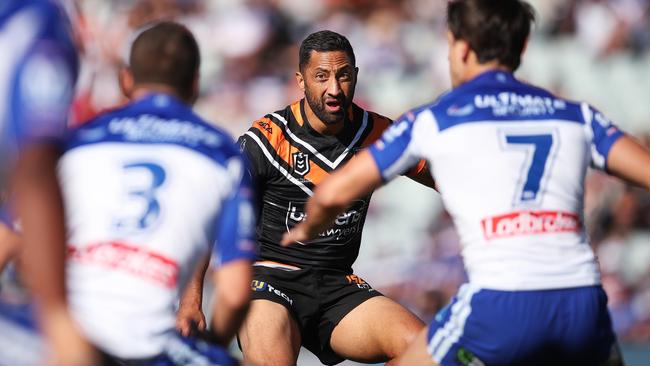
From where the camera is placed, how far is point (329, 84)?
22.2ft

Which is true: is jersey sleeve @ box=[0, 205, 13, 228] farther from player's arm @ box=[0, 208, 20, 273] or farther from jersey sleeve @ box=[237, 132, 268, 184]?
jersey sleeve @ box=[237, 132, 268, 184]

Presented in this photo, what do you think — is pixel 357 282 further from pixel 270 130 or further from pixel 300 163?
pixel 270 130

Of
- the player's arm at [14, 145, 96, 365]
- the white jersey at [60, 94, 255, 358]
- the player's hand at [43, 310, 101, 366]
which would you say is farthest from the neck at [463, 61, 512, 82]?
the player's hand at [43, 310, 101, 366]

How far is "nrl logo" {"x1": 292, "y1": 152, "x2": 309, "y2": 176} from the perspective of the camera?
6.73 m

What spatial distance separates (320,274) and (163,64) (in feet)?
10.3

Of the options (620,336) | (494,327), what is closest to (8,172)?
(494,327)

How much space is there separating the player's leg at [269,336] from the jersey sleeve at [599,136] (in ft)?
8.26

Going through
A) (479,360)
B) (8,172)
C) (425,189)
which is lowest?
(425,189)

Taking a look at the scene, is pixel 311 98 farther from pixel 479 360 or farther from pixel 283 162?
pixel 479 360

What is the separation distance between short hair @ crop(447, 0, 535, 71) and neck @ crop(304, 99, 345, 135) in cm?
250

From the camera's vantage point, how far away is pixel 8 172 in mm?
2891

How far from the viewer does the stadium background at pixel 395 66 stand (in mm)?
12078

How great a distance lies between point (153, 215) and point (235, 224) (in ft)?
0.98

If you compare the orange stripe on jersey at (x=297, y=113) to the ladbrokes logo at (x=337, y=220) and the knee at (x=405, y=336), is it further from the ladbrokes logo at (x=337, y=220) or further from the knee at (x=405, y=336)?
the knee at (x=405, y=336)
